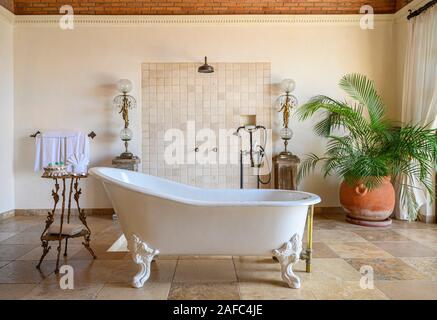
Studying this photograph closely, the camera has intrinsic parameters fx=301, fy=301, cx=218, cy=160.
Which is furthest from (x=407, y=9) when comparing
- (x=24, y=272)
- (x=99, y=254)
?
(x=24, y=272)

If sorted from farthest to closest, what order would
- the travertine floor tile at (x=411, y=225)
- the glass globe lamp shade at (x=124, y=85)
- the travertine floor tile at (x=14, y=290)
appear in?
1. the glass globe lamp shade at (x=124, y=85)
2. the travertine floor tile at (x=411, y=225)
3. the travertine floor tile at (x=14, y=290)

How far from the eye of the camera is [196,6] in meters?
4.10

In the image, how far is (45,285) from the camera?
6.64ft

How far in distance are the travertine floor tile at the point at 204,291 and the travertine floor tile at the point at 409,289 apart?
0.98 metres

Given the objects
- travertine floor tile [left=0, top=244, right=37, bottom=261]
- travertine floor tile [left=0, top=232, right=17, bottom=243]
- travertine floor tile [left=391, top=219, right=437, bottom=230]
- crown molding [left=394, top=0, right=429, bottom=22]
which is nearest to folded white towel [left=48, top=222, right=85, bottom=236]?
travertine floor tile [left=0, top=244, right=37, bottom=261]

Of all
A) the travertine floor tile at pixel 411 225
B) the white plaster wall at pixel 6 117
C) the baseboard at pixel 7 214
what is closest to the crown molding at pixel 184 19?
the white plaster wall at pixel 6 117

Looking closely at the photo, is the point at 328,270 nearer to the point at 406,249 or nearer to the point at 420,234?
the point at 406,249

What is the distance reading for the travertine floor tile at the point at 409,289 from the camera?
188 cm

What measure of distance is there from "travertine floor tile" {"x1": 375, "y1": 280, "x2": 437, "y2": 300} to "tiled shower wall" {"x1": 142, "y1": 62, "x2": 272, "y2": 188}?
2.27m

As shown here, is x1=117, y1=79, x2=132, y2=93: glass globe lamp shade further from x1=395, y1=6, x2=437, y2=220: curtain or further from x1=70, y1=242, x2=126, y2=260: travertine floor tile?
x1=395, y1=6, x2=437, y2=220: curtain

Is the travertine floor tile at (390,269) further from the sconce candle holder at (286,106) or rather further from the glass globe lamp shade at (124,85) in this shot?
the glass globe lamp shade at (124,85)

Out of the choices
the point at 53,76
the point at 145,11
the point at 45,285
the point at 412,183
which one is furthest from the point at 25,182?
the point at 412,183
